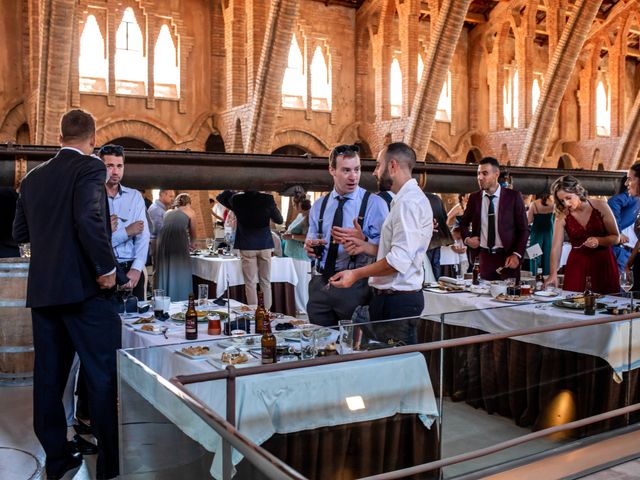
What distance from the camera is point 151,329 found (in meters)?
3.74

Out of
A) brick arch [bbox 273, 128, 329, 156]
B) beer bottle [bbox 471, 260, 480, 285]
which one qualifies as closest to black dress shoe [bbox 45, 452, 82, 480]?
beer bottle [bbox 471, 260, 480, 285]

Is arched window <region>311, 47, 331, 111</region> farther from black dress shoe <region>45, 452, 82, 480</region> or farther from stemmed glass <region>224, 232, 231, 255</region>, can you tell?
black dress shoe <region>45, 452, 82, 480</region>

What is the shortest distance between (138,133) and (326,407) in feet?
50.5

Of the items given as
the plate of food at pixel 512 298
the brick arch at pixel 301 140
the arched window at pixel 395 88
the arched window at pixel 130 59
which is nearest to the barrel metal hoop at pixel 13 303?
the plate of food at pixel 512 298

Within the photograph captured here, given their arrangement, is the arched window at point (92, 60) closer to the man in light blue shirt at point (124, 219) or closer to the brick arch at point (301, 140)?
the brick arch at point (301, 140)

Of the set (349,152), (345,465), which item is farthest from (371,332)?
(349,152)

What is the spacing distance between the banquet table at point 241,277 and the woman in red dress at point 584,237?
414 cm

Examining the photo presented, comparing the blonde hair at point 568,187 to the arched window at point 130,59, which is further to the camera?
the arched window at point 130,59

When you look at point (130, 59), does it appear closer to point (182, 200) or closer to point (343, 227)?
point (182, 200)

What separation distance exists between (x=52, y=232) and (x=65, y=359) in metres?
0.67

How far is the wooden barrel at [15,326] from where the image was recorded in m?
4.75

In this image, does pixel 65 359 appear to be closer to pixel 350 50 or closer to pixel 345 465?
pixel 345 465

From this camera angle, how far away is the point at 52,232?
3.16 metres

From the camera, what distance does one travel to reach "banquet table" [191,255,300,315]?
845 centimetres
